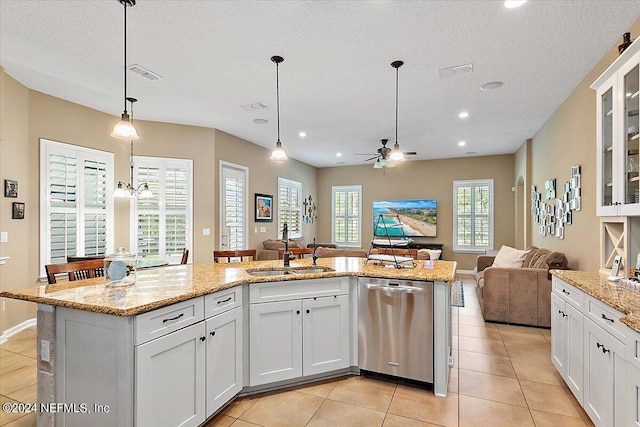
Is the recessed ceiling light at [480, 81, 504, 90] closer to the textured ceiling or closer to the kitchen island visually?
the textured ceiling

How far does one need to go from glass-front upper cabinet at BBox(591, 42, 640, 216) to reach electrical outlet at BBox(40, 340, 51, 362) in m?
3.67

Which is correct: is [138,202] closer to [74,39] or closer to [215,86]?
[215,86]

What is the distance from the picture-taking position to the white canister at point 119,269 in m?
2.16

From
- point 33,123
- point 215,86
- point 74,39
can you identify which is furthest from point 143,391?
point 33,123

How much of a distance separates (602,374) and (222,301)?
2.38 m

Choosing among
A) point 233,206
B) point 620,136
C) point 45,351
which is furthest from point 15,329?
point 620,136

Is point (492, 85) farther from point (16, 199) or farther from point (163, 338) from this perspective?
point (16, 199)

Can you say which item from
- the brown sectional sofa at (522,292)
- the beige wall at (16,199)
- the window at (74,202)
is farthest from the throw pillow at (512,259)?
the beige wall at (16,199)

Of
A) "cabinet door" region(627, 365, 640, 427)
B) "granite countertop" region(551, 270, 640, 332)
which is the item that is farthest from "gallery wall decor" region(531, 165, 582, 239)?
"cabinet door" region(627, 365, 640, 427)

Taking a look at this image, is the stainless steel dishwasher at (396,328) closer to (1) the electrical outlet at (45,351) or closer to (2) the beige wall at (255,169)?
(1) the electrical outlet at (45,351)

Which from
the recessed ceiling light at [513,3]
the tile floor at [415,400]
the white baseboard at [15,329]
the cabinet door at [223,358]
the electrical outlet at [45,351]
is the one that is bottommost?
the tile floor at [415,400]

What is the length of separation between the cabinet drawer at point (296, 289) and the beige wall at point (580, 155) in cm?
275

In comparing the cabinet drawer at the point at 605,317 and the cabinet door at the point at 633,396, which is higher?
the cabinet drawer at the point at 605,317

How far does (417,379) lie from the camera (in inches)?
104
